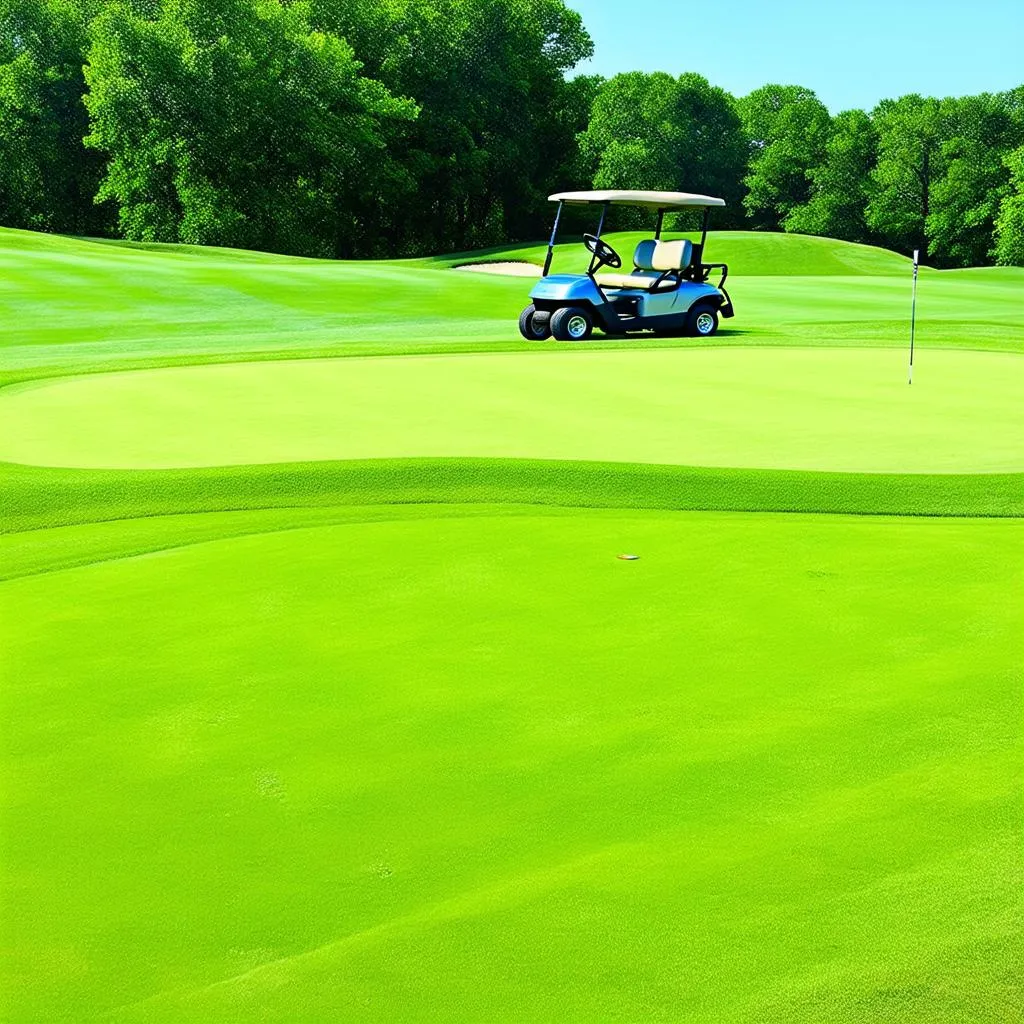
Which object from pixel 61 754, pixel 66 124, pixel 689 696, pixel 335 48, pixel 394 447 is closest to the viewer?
pixel 61 754

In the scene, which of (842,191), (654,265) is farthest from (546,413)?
(842,191)

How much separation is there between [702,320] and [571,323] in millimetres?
2113

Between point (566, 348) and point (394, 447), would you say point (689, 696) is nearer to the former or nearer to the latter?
point (394, 447)

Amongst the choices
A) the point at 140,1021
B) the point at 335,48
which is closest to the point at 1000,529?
the point at 140,1021

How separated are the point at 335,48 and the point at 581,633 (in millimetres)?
56682

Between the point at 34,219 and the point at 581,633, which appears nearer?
the point at 581,633

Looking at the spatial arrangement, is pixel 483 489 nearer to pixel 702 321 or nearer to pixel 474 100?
pixel 702 321

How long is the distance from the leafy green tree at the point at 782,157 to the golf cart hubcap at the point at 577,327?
61.0 meters

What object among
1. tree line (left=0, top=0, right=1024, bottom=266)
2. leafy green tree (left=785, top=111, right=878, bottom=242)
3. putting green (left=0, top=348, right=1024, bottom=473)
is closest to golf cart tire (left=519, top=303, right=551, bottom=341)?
putting green (left=0, top=348, right=1024, bottom=473)

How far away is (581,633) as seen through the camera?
15.8 ft

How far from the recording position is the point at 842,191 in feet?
248

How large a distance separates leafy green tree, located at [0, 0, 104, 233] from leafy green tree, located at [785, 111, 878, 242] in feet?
125

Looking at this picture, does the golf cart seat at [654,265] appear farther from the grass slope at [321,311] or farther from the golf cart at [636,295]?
the grass slope at [321,311]

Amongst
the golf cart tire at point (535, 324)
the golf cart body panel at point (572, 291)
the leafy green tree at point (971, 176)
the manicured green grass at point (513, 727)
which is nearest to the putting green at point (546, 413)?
the manicured green grass at point (513, 727)
